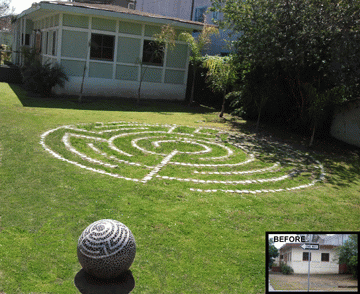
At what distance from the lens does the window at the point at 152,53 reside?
19.4 m

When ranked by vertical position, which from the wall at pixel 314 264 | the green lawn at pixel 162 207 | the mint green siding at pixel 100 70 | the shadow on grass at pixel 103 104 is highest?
the mint green siding at pixel 100 70

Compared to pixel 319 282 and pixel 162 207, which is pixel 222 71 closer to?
pixel 162 207

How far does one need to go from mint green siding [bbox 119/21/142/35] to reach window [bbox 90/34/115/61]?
61 cm

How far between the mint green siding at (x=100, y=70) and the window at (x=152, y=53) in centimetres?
182

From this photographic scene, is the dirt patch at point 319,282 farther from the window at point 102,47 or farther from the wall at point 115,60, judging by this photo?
the window at point 102,47

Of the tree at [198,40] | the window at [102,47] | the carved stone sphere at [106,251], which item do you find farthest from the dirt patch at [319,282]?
the window at [102,47]

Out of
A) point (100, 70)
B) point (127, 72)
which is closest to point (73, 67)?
point (100, 70)

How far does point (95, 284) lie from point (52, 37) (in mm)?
17922

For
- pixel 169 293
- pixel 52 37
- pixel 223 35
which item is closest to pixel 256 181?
pixel 169 293

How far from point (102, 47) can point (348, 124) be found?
11492 millimetres

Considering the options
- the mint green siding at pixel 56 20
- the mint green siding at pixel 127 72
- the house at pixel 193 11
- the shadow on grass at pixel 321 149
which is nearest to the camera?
the shadow on grass at pixel 321 149

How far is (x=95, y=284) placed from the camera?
169 inches

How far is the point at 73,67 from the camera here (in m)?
18.2

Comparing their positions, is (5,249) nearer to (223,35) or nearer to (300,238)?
(300,238)
